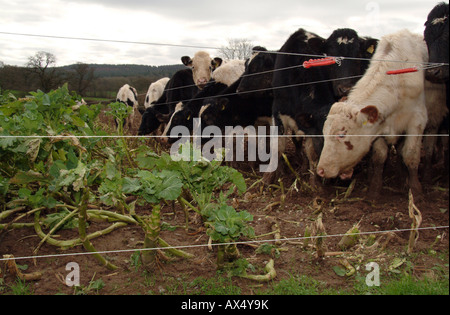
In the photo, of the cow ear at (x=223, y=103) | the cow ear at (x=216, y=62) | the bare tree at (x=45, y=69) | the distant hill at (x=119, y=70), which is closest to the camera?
the bare tree at (x=45, y=69)

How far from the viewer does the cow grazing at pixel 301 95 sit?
228 inches

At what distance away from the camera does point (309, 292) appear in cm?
291

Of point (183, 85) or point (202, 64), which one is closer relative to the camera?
point (202, 64)

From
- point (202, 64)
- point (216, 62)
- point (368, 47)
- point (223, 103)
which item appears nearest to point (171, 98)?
point (202, 64)

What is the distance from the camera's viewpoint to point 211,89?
8.40 meters

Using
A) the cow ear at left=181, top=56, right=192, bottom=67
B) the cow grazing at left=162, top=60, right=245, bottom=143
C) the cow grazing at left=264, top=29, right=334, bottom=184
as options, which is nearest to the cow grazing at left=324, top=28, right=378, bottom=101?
the cow grazing at left=264, top=29, right=334, bottom=184

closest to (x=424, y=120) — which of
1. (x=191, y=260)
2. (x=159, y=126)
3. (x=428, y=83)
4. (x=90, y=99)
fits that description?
(x=428, y=83)

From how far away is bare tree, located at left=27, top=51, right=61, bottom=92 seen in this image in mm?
3809

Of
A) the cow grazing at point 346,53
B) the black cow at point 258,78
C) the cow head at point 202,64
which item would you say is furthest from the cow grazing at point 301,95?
the cow head at point 202,64

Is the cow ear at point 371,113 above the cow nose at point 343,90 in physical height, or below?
below

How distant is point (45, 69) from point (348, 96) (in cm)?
329

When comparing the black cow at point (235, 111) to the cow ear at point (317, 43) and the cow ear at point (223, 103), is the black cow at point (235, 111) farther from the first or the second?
the cow ear at point (317, 43)

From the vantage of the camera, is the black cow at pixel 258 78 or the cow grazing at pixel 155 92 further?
the cow grazing at pixel 155 92

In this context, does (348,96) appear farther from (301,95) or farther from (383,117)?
(301,95)
